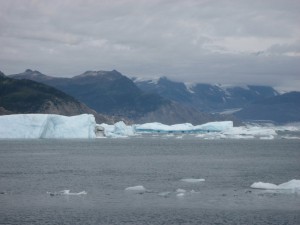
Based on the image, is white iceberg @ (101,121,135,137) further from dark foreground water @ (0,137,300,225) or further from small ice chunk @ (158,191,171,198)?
small ice chunk @ (158,191,171,198)

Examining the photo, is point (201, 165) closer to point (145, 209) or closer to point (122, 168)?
point (122, 168)

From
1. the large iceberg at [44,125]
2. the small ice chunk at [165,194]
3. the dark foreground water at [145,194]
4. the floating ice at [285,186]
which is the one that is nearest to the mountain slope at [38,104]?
the large iceberg at [44,125]

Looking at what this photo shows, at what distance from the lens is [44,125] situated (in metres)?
117

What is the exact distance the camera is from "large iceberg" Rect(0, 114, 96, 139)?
112 metres

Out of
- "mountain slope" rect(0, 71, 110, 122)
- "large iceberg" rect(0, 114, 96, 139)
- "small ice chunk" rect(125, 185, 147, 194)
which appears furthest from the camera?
"mountain slope" rect(0, 71, 110, 122)

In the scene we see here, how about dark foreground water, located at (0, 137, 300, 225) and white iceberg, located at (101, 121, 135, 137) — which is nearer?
dark foreground water, located at (0, 137, 300, 225)

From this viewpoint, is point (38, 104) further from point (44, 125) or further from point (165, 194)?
point (165, 194)

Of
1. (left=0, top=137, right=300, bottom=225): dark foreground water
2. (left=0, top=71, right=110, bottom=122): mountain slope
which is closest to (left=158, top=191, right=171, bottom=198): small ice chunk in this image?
(left=0, top=137, right=300, bottom=225): dark foreground water

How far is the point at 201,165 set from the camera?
70125 millimetres

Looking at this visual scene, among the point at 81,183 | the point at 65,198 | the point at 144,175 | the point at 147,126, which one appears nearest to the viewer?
the point at 65,198

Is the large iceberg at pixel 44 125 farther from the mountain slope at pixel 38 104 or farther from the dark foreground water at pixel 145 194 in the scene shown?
the mountain slope at pixel 38 104

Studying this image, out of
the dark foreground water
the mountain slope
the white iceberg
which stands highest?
the mountain slope

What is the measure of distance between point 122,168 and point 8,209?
99.9ft

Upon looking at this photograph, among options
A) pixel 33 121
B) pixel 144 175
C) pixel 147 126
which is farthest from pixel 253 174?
pixel 147 126
